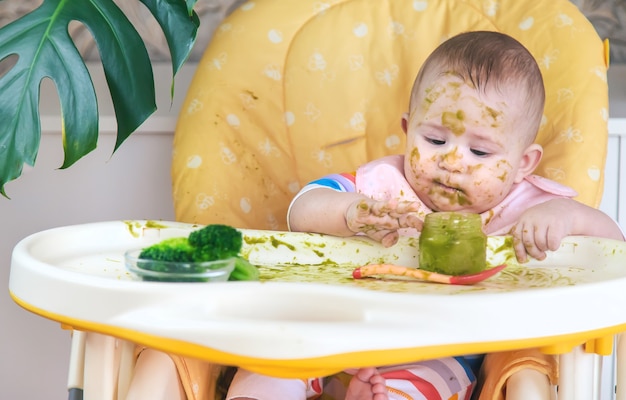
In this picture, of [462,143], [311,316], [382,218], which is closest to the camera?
[311,316]

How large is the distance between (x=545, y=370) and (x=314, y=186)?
0.40 metres

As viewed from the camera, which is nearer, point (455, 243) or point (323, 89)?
point (455, 243)

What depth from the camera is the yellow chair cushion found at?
119 cm

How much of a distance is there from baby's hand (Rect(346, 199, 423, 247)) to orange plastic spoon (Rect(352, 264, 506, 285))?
6 centimetres

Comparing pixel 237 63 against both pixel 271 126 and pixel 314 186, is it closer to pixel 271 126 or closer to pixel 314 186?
pixel 271 126

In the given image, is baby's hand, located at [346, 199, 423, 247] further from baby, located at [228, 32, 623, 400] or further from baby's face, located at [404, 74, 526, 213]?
baby's face, located at [404, 74, 526, 213]

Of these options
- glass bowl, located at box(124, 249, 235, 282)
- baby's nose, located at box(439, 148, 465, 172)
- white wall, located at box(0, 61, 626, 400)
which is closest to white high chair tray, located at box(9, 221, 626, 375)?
glass bowl, located at box(124, 249, 235, 282)

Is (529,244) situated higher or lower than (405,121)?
→ lower

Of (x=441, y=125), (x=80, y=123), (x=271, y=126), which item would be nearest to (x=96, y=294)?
(x=80, y=123)

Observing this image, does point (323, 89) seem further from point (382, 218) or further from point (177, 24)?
point (382, 218)

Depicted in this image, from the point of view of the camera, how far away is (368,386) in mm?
844

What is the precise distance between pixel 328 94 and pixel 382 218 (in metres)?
0.42

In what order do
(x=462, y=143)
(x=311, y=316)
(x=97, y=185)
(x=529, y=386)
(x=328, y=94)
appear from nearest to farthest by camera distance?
(x=311, y=316) < (x=529, y=386) < (x=462, y=143) < (x=328, y=94) < (x=97, y=185)

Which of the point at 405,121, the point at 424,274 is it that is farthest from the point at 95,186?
the point at 424,274
